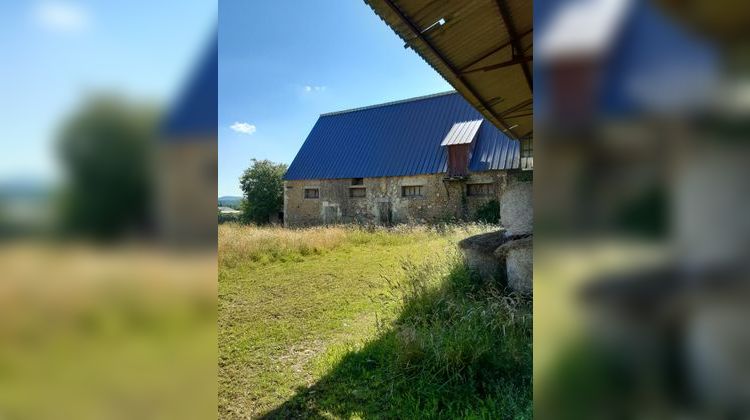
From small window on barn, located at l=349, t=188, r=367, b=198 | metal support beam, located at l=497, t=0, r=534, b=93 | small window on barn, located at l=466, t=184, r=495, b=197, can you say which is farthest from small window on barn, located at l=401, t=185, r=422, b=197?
metal support beam, located at l=497, t=0, r=534, b=93

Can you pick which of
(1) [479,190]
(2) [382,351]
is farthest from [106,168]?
(1) [479,190]

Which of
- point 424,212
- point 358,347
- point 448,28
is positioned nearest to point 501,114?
point 448,28

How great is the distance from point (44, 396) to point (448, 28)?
2.78 meters

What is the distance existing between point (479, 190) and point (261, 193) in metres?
15.2

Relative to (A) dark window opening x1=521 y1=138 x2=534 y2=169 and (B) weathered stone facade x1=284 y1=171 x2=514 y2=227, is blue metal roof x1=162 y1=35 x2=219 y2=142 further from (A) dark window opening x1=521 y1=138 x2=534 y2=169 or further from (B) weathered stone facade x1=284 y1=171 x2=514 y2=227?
(B) weathered stone facade x1=284 y1=171 x2=514 y2=227

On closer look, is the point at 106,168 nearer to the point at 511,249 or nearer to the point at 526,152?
the point at 511,249

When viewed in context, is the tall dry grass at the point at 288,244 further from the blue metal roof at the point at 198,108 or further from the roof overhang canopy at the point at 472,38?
the blue metal roof at the point at 198,108

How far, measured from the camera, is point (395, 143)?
63.7ft

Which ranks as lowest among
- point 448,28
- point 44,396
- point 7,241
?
point 44,396

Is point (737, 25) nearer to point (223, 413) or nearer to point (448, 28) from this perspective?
point (448, 28)

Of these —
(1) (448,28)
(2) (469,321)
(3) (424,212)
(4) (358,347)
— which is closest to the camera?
(1) (448,28)

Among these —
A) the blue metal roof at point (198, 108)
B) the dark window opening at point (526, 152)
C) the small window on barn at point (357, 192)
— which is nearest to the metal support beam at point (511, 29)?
the blue metal roof at point (198, 108)

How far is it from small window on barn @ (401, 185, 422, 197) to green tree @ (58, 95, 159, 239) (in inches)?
655

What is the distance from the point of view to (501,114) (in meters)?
5.13
